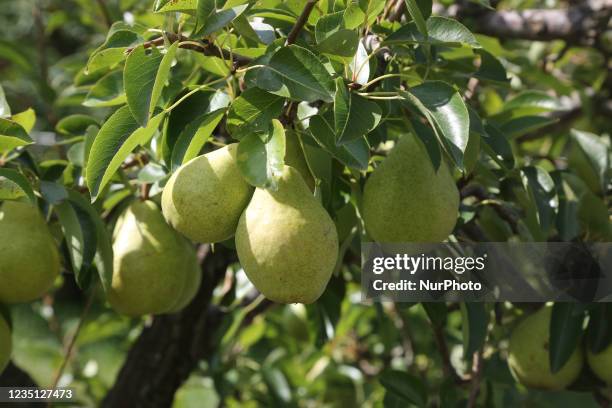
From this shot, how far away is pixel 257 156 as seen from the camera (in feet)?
3.21

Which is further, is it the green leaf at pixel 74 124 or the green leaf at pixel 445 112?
the green leaf at pixel 74 124

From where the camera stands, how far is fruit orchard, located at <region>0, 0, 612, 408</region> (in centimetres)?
99

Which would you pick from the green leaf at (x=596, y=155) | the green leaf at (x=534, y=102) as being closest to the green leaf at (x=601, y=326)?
the green leaf at (x=596, y=155)

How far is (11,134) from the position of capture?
1200 millimetres

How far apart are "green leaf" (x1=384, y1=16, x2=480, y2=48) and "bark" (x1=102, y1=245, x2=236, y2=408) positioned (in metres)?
0.85

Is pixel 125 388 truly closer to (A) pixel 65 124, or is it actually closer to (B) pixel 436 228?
(A) pixel 65 124

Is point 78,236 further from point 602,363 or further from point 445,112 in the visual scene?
point 602,363

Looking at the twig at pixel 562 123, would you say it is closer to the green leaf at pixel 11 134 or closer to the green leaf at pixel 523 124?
the green leaf at pixel 523 124

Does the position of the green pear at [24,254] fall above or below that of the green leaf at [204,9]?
below

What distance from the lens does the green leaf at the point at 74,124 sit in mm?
1421

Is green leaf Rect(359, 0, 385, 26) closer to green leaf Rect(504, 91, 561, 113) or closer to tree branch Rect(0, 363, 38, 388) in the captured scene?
green leaf Rect(504, 91, 561, 113)

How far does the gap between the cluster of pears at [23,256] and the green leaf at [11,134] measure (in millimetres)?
111

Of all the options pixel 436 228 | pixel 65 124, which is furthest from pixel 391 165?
pixel 65 124

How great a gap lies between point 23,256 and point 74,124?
318 millimetres
